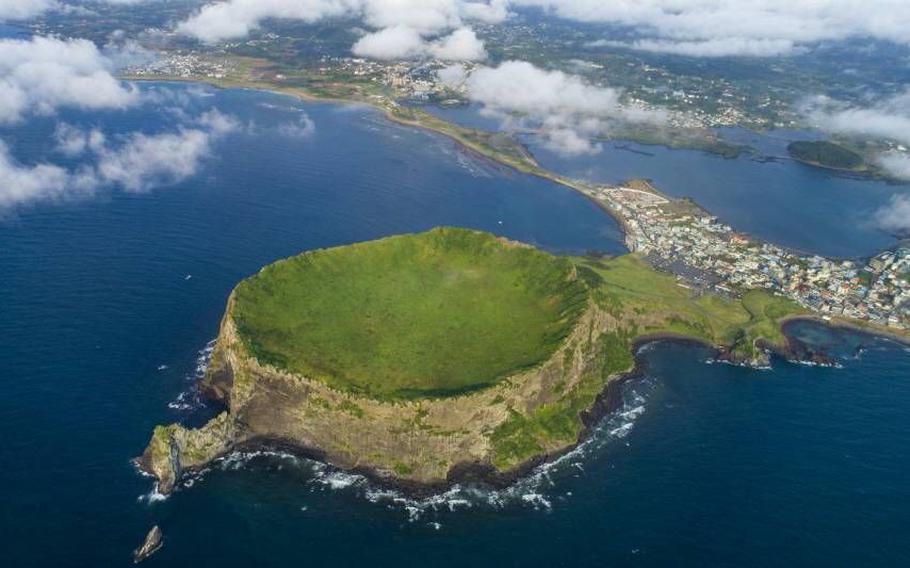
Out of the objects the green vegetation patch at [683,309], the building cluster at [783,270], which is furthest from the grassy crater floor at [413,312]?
the building cluster at [783,270]

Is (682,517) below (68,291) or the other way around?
below

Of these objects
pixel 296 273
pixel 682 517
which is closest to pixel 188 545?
pixel 296 273

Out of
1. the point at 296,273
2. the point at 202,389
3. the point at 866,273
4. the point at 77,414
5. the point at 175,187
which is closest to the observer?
the point at 77,414

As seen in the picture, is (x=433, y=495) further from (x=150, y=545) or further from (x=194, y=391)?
(x=194, y=391)

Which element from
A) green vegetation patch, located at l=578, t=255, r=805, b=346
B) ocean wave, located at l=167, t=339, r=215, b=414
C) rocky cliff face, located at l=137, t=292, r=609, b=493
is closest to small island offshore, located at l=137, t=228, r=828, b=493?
rocky cliff face, located at l=137, t=292, r=609, b=493

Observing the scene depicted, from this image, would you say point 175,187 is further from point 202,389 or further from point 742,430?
point 742,430

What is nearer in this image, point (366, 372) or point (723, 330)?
point (366, 372)
